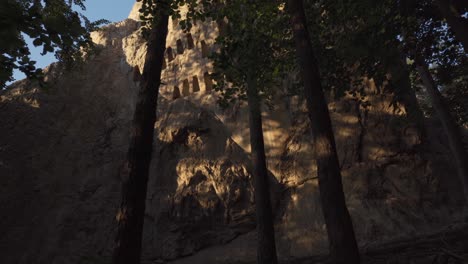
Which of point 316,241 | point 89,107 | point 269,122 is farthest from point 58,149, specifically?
point 316,241

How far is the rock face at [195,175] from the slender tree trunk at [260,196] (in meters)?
4.84

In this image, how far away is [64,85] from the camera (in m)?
26.2

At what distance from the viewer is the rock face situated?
14.4m

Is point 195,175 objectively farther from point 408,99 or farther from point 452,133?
point 452,133

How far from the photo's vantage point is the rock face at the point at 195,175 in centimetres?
Answer: 1445

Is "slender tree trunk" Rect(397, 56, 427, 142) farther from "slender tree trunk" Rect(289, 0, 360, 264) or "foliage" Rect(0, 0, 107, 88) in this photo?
"foliage" Rect(0, 0, 107, 88)

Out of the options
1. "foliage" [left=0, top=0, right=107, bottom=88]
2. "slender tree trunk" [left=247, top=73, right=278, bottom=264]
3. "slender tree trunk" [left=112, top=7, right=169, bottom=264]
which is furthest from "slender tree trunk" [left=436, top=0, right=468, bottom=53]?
"foliage" [left=0, top=0, right=107, bottom=88]

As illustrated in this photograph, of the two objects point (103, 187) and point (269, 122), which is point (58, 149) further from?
point (269, 122)

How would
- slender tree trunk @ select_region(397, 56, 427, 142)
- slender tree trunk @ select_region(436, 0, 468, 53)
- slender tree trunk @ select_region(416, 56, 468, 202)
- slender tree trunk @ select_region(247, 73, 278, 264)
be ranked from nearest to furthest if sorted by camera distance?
1. slender tree trunk @ select_region(436, 0, 468, 53)
2. slender tree trunk @ select_region(247, 73, 278, 264)
3. slender tree trunk @ select_region(397, 56, 427, 142)
4. slender tree trunk @ select_region(416, 56, 468, 202)

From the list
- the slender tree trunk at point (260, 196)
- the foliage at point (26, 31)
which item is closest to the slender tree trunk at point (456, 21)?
the slender tree trunk at point (260, 196)

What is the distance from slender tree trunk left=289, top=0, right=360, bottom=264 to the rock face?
23.0 ft

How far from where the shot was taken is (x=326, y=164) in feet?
18.3

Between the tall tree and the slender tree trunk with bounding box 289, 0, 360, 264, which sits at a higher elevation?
the tall tree

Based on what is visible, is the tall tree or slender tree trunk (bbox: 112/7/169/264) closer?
slender tree trunk (bbox: 112/7/169/264)
